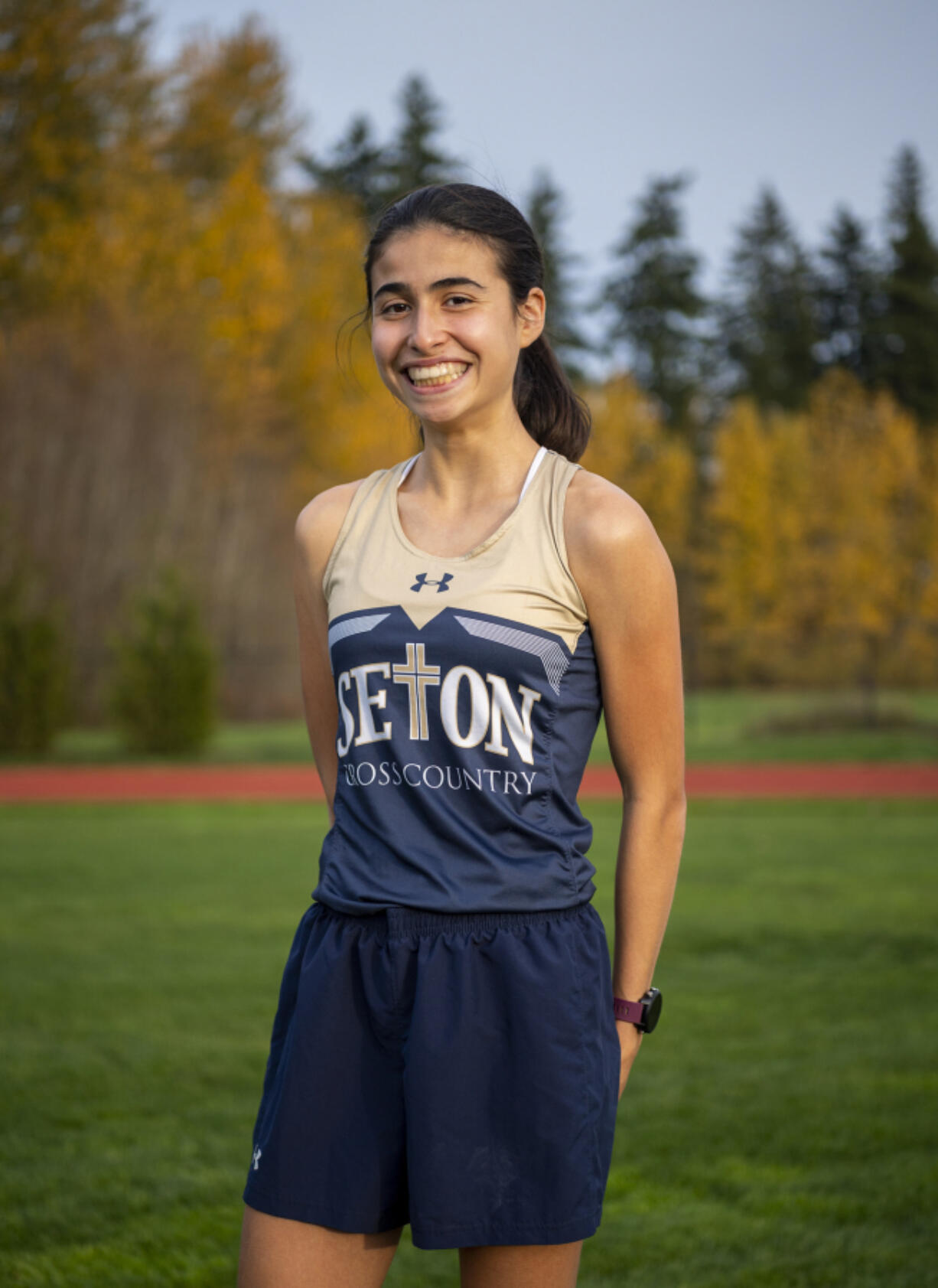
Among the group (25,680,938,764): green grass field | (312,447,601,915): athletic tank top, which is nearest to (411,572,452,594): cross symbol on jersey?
(312,447,601,915): athletic tank top

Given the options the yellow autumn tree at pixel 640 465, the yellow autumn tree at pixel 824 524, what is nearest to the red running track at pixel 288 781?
the yellow autumn tree at pixel 824 524

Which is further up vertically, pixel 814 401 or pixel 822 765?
pixel 814 401

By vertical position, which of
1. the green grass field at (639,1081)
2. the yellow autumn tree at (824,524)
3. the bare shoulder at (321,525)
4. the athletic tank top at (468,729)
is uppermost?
the yellow autumn tree at (824,524)

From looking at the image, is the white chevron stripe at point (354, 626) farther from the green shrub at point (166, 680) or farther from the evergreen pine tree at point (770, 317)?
the evergreen pine tree at point (770, 317)

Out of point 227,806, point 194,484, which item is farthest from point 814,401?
point 227,806

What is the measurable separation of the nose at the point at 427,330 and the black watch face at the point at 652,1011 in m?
1.09

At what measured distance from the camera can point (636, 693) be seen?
83.4 inches

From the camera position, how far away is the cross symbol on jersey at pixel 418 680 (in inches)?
78.6

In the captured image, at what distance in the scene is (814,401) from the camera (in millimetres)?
47188

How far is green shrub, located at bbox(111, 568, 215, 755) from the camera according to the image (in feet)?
71.6

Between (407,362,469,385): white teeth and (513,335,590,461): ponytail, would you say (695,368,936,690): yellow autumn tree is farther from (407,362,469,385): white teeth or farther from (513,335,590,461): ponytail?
(407,362,469,385): white teeth

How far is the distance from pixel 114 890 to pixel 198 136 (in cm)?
2930

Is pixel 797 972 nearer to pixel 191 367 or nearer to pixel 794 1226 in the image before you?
pixel 794 1226

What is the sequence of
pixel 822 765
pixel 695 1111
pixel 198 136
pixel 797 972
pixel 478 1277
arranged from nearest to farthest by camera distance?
pixel 478 1277
pixel 695 1111
pixel 797 972
pixel 822 765
pixel 198 136
